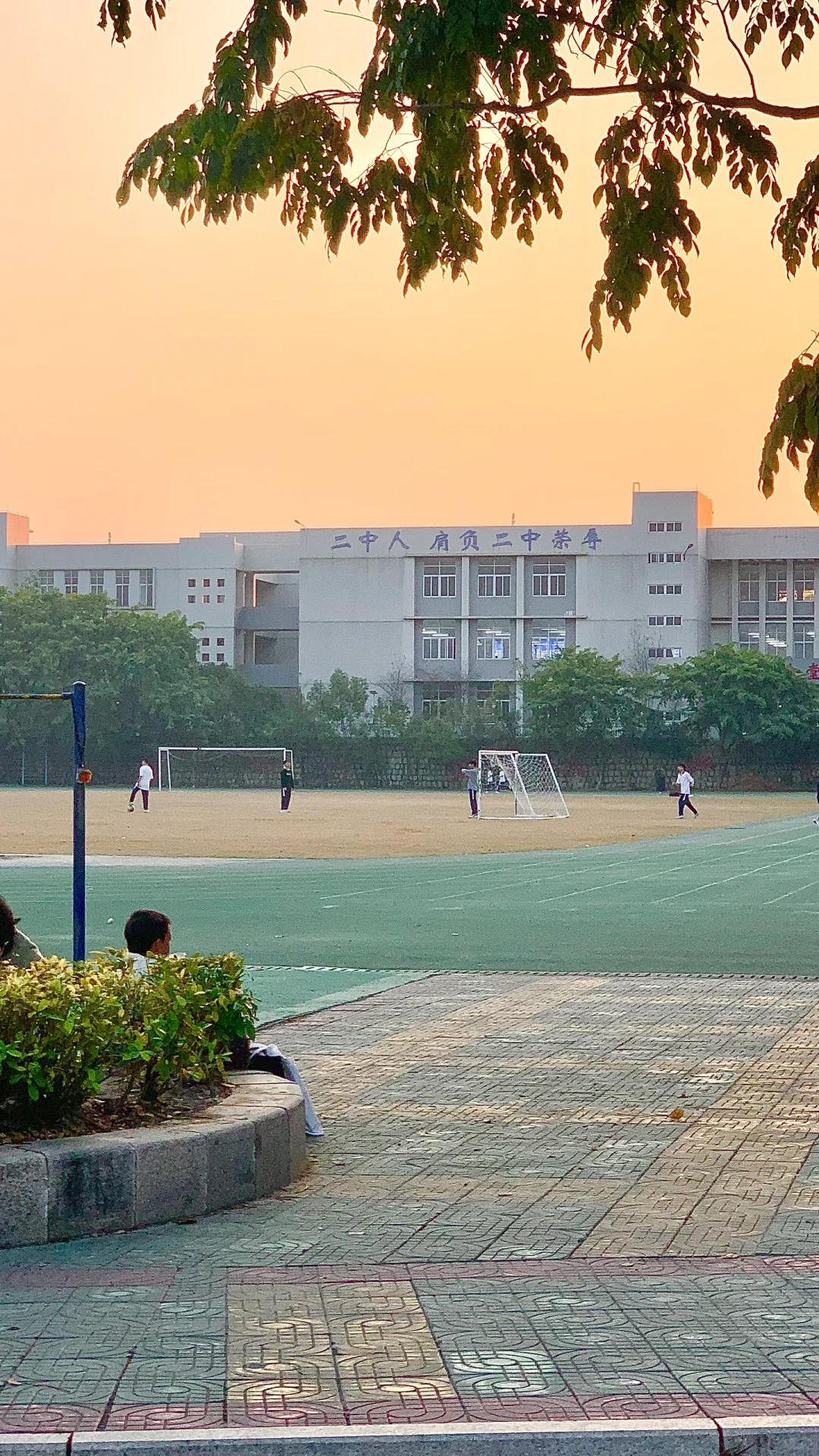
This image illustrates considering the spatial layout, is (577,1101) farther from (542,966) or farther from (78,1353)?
(542,966)

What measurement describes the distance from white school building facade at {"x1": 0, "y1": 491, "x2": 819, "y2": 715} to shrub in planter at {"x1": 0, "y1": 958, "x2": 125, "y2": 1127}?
A: 8950 centimetres

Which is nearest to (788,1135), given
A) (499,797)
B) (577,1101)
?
(577,1101)

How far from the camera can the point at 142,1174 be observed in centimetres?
620

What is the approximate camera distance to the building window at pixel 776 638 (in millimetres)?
98750

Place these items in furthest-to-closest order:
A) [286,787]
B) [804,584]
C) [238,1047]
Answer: [804,584] → [286,787] → [238,1047]

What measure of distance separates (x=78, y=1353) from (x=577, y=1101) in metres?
4.31

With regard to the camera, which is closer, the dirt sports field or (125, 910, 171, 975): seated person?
(125, 910, 171, 975): seated person

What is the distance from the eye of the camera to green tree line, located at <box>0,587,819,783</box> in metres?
84.8

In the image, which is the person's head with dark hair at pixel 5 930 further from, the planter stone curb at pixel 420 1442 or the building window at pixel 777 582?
the building window at pixel 777 582

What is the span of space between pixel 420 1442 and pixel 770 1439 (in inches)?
33.2

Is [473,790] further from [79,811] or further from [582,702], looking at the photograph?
[79,811]

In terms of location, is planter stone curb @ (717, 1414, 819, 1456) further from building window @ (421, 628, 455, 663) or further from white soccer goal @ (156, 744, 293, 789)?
building window @ (421, 628, 455, 663)

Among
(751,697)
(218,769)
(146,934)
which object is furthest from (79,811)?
(218,769)

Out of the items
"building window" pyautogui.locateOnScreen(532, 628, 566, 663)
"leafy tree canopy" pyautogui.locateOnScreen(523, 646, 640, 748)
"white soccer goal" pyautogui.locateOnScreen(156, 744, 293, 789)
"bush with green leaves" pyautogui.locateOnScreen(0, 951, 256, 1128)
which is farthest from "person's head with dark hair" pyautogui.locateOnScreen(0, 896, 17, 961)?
"building window" pyautogui.locateOnScreen(532, 628, 566, 663)
